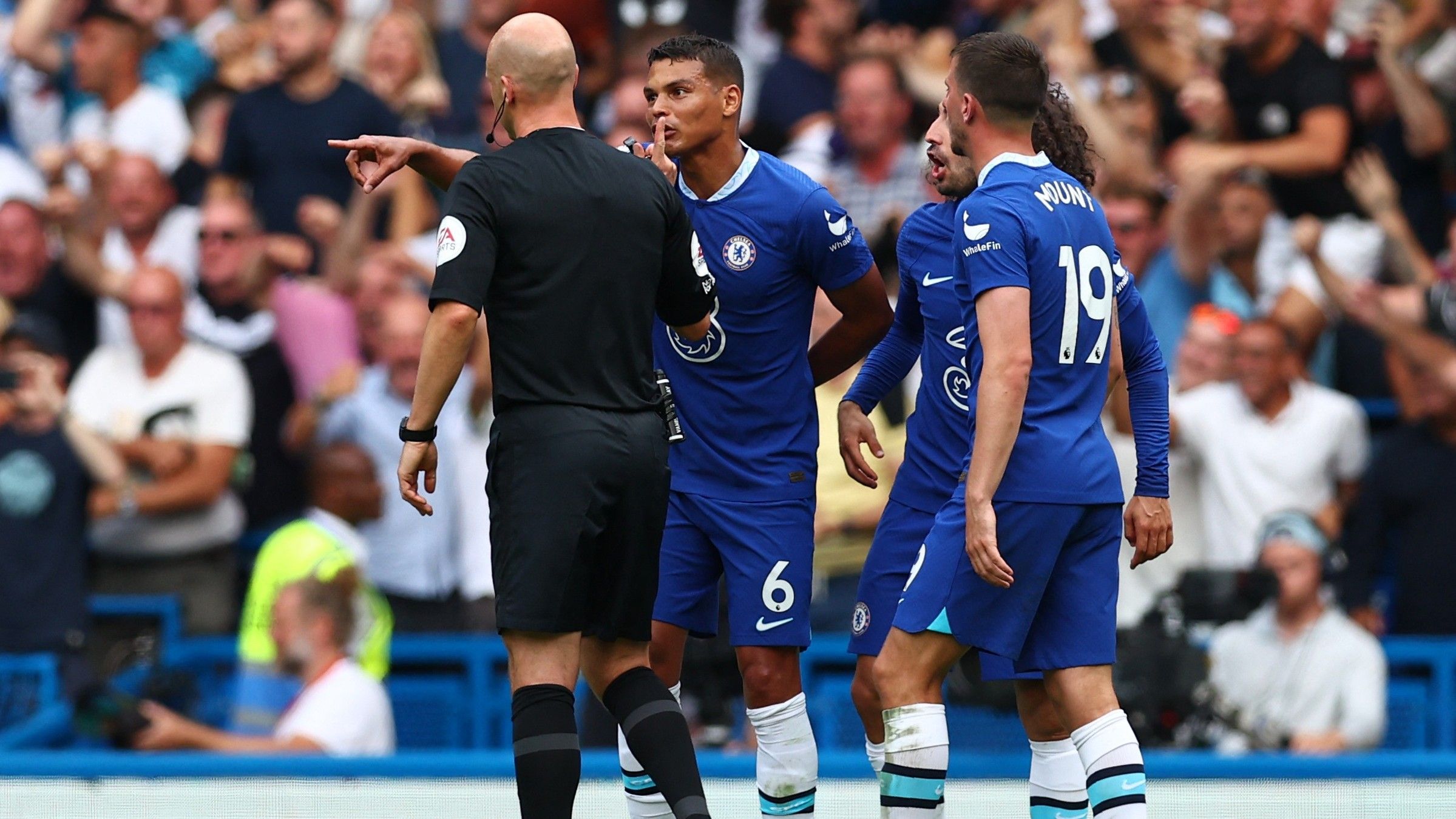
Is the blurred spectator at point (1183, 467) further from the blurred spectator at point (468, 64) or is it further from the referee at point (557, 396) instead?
the blurred spectator at point (468, 64)

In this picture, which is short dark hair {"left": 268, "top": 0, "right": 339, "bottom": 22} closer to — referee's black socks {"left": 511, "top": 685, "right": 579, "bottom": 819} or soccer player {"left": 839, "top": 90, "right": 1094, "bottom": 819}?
soccer player {"left": 839, "top": 90, "right": 1094, "bottom": 819}

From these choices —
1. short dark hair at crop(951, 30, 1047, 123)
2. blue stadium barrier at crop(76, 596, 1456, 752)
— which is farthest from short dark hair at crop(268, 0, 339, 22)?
short dark hair at crop(951, 30, 1047, 123)

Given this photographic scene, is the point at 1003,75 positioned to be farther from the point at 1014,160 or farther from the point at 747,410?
the point at 747,410

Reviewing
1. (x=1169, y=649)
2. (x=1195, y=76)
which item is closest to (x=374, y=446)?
(x=1169, y=649)

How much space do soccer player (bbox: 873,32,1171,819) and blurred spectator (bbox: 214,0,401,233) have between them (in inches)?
210

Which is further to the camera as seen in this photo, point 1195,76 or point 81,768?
point 1195,76

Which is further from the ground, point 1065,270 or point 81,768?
point 1065,270

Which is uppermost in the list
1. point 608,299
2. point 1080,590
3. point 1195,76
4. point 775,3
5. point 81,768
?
point 775,3

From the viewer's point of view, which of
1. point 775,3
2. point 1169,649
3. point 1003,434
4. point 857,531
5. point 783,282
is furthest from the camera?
point 775,3

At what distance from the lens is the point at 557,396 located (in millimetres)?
4656

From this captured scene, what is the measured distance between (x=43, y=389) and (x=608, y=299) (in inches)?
175

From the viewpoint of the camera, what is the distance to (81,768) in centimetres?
648

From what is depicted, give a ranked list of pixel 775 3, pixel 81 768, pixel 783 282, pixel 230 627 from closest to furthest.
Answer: pixel 783 282 < pixel 81 768 < pixel 230 627 < pixel 775 3

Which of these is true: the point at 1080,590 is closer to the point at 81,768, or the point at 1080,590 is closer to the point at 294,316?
the point at 81,768
